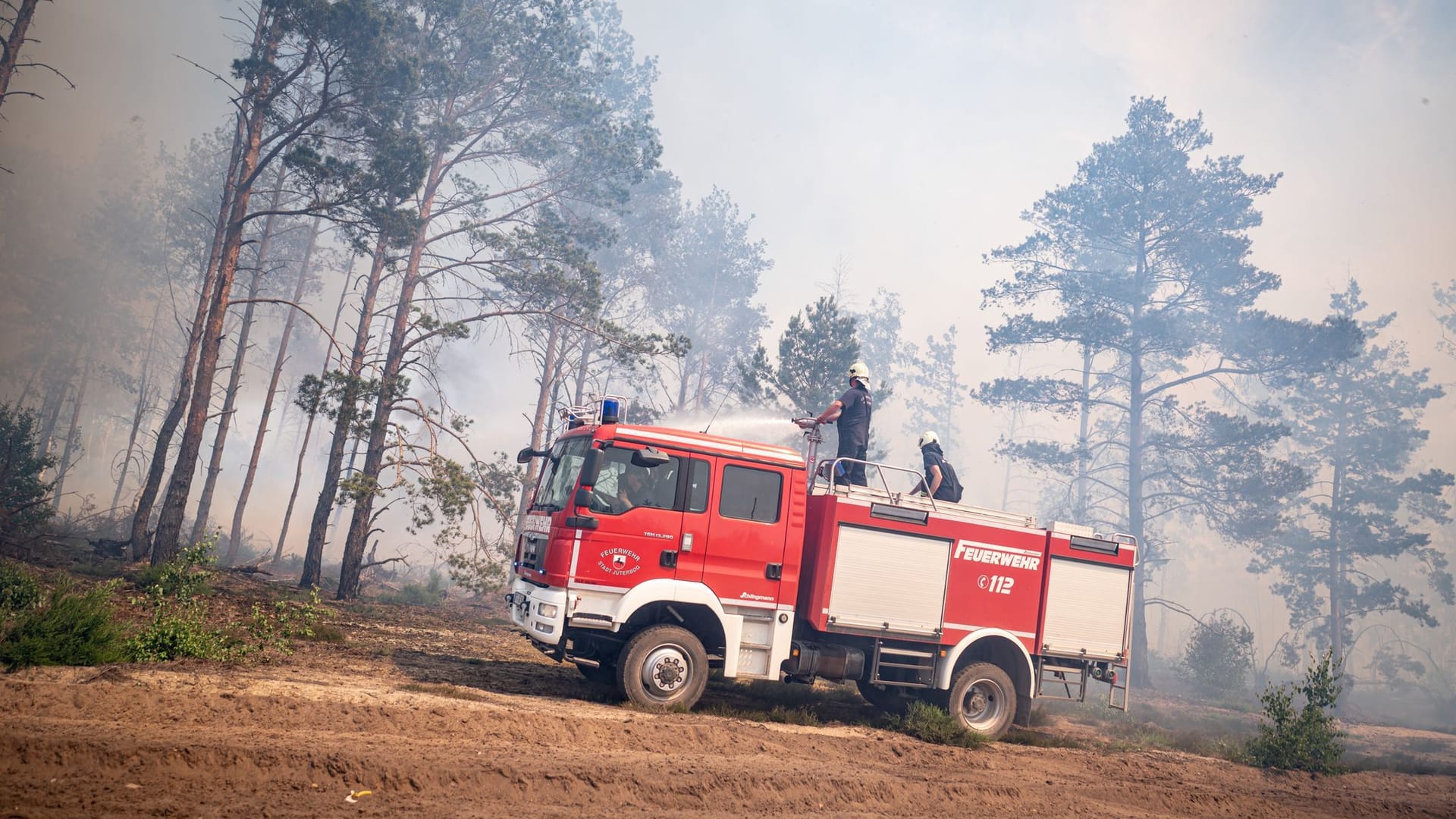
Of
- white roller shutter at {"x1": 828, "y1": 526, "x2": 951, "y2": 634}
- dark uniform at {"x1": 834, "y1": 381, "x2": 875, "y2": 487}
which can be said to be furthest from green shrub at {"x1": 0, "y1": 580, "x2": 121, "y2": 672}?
dark uniform at {"x1": 834, "y1": 381, "x2": 875, "y2": 487}

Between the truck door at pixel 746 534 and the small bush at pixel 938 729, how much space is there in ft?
7.85

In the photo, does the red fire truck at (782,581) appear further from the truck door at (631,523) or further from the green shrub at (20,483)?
the green shrub at (20,483)

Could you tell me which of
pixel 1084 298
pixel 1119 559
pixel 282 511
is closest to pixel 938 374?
pixel 1084 298

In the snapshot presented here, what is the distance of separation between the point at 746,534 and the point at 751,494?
1.52ft

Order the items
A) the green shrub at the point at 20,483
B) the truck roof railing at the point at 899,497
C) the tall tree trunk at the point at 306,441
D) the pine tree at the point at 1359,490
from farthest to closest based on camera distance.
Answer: the pine tree at the point at 1359,490, the tall tree trunk at the point at 306,441, the green shrub at the point at 20,483, the truck roof railing at the point at 899,497

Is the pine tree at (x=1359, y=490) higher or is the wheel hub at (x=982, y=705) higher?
the pine tree at (x=1359, y=490)

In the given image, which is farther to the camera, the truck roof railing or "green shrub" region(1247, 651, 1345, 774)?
"green shrub" region(1247, 651, 1345, 774)

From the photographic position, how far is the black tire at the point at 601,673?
9.50 m

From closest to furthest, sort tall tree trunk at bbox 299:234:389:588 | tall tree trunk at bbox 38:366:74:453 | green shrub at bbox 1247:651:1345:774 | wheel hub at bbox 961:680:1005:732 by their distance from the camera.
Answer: wheel hub at bbox 961:680:1005:732, green shrub at bbox 1247:651:1345:774, tall tree trunk at bbox 299:234:389:588, tall tree trunk at bbox 38:366:74:453

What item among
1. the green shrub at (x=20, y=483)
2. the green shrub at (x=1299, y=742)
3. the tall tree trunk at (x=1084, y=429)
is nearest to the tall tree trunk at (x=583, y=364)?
the green shrub at (x=20, y=483)

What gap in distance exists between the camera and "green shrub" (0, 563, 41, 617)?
31.9 feet

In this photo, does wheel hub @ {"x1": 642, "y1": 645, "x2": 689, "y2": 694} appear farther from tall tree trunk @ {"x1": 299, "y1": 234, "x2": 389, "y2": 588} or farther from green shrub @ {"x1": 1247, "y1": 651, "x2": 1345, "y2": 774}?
tall tree trunk @ {"x1": 299, "y1": 234, "x2": 389, "y2": 588}

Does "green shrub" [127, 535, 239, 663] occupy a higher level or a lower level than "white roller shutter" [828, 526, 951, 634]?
lower

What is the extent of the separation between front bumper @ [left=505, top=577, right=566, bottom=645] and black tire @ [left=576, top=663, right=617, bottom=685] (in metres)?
0.72
